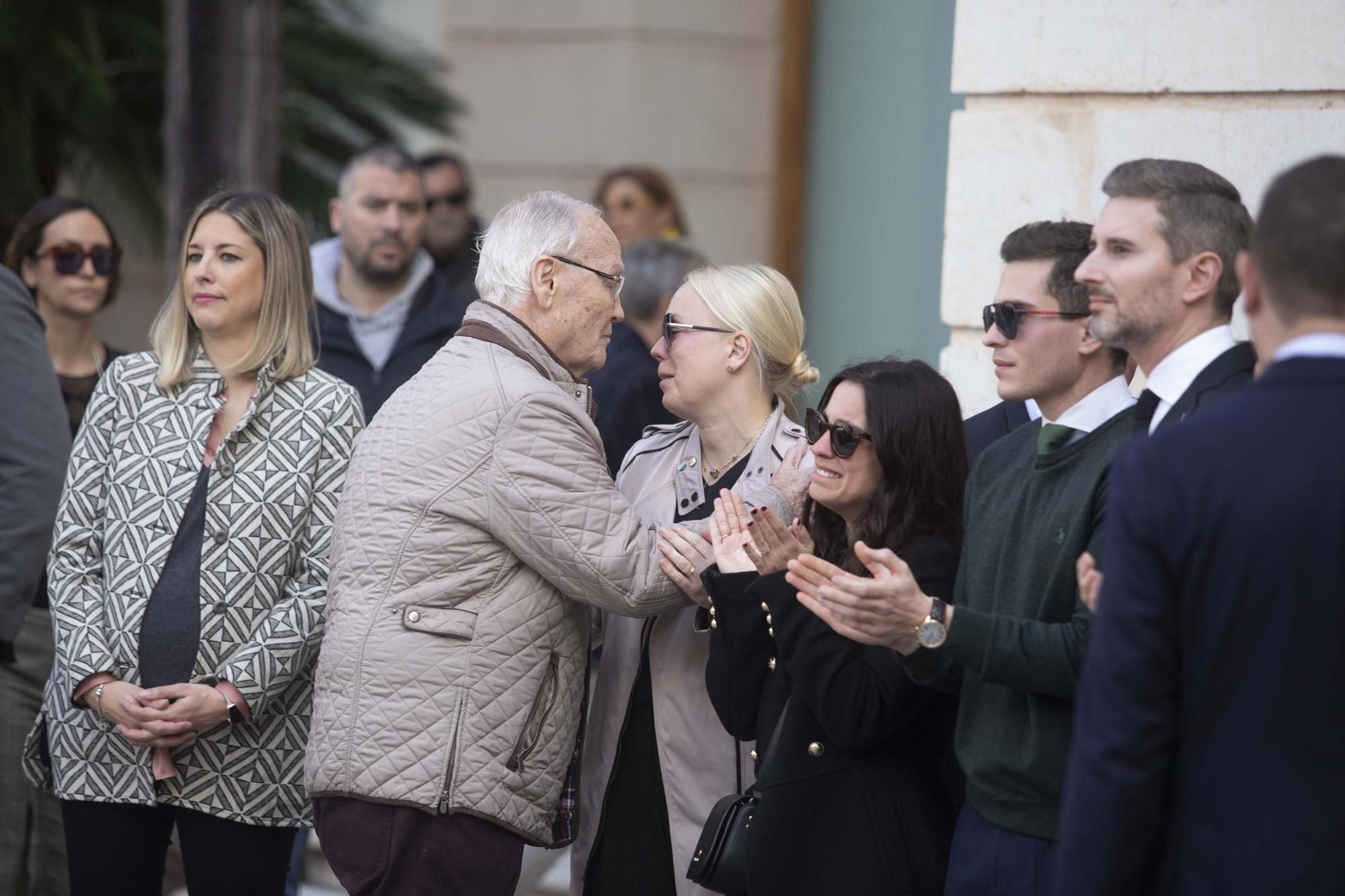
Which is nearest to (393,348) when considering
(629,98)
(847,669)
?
(847,669)

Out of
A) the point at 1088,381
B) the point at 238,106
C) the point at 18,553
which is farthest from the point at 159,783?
the point at 238,106

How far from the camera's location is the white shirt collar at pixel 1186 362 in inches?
104

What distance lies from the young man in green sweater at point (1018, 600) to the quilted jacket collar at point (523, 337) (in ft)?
2.81

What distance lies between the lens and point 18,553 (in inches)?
159

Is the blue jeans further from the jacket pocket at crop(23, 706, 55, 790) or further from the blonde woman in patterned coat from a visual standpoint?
the jacket pocket at crop(23, 706, 55, 790)

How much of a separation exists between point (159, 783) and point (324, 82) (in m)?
5.50

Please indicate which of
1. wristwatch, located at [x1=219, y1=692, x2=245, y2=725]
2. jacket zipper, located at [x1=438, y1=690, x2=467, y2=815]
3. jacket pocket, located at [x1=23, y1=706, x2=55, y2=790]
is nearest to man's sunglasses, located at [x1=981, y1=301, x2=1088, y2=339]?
jacket zipper, located at [x1=438, y1=690, x2=467, y2=815]

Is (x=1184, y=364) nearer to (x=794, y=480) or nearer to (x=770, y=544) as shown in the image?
(x=770, y=544)

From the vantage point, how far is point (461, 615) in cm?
316

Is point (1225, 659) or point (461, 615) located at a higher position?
point (1225, 659)

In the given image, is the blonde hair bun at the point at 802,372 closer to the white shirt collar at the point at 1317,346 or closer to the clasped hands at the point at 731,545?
the clasped hands at the point at 731,545

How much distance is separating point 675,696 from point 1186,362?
1.37 m

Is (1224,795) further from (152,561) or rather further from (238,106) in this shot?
(238,106)

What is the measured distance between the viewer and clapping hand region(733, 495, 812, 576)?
10.3 ft
